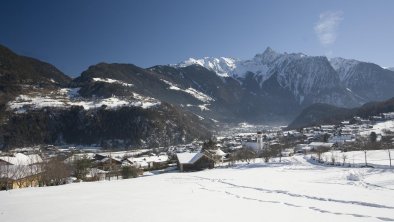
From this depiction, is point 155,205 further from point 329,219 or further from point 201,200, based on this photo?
point 329,219

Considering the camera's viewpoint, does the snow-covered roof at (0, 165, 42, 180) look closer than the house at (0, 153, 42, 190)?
No

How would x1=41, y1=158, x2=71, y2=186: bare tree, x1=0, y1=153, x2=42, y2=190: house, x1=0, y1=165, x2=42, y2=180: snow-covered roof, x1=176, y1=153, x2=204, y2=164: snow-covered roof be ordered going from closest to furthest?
x1=0, y1=153, x2=42, y2=190: house → x1=41, y1=158, x2=71, y2=186: bare tree → x1=0, y1=165, x2=42, y2=180: snow-covered roof → x1=176, y1=153, x2=204, y2=164: snow-covered roof

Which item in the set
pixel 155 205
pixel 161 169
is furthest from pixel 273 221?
pixel 161 169

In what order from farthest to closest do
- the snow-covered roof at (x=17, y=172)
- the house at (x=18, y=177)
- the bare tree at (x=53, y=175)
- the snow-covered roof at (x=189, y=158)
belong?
the snow-covered roof at (x=189, y=158)
the snow-covered roof at (x=17, y=172)
the bare tree at (x=53, y=175)
the house at (x=18, y=177)

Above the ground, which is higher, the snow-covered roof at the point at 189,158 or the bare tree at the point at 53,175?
the snow-covered roof at the point at 189,158

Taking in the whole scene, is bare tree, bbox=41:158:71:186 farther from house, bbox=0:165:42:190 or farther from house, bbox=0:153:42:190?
house, bbox=0:153:42:190

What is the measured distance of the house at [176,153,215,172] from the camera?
3526 inches

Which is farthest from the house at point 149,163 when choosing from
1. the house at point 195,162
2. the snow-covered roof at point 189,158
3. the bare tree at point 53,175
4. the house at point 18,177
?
the house at point 18,177

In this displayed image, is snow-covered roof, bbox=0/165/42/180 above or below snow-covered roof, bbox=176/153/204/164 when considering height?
below

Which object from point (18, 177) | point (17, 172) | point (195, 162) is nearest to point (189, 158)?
point (195, 162)

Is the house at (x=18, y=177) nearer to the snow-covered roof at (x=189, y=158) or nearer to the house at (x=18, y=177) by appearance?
the house at (x=18, y=177)

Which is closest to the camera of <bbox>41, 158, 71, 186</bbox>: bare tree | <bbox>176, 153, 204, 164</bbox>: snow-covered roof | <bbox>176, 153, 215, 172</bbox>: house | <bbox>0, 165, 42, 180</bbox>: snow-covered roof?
<bbox>41, 158, 71, 186</bbox>: bare tree

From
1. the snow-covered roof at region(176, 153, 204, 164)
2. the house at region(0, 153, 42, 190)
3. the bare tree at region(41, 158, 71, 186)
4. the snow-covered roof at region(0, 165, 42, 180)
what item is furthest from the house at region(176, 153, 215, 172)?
the snow-covered roof at region(0, 165, 42, 180)

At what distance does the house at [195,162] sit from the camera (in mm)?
89562
